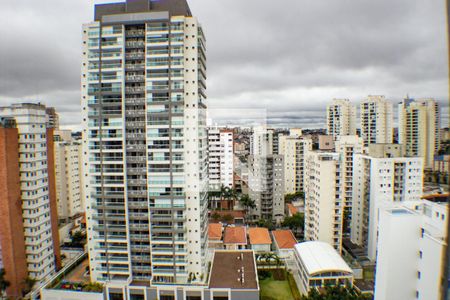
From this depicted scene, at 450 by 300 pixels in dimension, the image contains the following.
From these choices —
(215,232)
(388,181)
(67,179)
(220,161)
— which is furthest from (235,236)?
(67,179)

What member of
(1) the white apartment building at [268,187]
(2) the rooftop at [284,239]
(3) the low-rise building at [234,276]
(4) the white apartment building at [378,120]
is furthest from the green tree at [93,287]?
(4) the white apartment building at [378,120]

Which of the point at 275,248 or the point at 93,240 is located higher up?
the point at 93,240

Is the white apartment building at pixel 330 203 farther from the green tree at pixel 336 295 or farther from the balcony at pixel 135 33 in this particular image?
the balcony at pixel 135 33

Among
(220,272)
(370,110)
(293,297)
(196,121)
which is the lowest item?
(293,297)

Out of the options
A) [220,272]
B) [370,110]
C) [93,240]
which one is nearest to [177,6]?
[93,240]

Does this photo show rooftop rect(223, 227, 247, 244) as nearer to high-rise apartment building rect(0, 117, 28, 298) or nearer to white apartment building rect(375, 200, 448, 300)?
white apartment building rect(375, 200, 448, 300)

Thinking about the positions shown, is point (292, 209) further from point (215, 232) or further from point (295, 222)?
point (215, 232)

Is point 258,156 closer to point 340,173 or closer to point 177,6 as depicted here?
point 340,173
